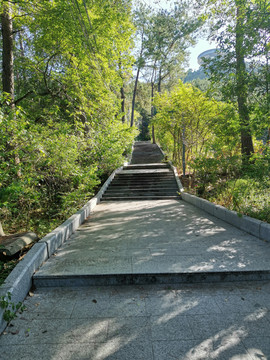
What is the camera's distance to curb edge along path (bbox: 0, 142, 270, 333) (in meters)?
2.61

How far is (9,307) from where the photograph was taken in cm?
239

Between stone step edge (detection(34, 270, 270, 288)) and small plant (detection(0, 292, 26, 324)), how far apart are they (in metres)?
0.50

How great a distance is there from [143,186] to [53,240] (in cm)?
688

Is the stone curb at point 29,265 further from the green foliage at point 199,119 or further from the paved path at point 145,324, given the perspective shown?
the green foliage at point 199,119

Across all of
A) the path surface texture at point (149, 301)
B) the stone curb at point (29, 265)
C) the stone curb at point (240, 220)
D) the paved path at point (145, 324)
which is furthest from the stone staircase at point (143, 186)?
the paved path at point (145, 324)

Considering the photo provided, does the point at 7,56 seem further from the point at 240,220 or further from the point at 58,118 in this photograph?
the point at 240,220

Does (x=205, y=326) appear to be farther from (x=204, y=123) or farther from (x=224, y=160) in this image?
(x=204, y=123)

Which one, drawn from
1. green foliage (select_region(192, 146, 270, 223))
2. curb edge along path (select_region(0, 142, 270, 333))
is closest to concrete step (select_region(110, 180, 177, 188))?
green foliage (select_region(192, 146, 270, 223))

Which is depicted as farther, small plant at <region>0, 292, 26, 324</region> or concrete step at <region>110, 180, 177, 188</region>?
concrete step at <region>110, 180, 177, 188</region>

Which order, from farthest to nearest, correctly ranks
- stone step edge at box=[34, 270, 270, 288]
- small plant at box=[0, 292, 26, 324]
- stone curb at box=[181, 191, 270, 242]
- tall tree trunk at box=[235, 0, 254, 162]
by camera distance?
tall tree trunk at box=[235, 0, 254, 162], stone curb at box=[181, 191, 270, 242], stone step edge at box=[34, 270, 270, 288], small plant at box=[0, 292, 26, 324]

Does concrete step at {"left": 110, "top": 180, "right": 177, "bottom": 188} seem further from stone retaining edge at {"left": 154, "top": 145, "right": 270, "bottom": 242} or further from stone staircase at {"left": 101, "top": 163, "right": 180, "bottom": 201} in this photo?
stone retaining edge at {"left": 154, "top": 145, "right": 270, "bottom": 242}

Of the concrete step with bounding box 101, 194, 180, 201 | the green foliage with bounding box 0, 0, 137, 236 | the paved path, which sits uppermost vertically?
the green foliage with bounding box 0, 0, 137, 236

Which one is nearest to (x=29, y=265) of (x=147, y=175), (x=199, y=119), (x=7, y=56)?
(x=7, y=56)

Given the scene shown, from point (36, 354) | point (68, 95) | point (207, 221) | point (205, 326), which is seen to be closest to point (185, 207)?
point (207, 221)
